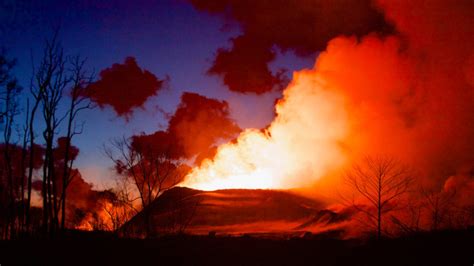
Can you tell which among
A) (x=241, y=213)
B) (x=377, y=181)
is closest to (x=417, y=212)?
(x=377, y=181)

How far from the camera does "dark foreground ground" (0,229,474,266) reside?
58.0 feet

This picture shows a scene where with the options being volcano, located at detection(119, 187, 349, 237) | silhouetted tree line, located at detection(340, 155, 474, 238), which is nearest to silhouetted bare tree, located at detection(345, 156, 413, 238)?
silhouetted tree line, located at detection(340, 155, 474, 238)

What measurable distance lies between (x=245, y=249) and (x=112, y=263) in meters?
8.00

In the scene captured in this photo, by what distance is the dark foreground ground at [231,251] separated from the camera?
17688 mm

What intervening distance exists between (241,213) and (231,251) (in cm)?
2831

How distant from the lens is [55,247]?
17.9m

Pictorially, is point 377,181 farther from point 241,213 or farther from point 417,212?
point 241,213

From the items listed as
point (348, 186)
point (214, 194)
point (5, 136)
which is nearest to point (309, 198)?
point (348, 186)

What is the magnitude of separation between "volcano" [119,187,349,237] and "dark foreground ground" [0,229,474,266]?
16.4 m

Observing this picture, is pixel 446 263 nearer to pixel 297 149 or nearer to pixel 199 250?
pixel 199 250

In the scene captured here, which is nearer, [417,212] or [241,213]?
[417,212]

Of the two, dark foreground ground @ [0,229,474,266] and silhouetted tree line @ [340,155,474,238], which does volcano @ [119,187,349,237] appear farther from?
dark foreground ground @ [0,229,474,266]

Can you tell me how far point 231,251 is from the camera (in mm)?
22312

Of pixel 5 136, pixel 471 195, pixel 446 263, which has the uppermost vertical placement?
pixel 5 136
